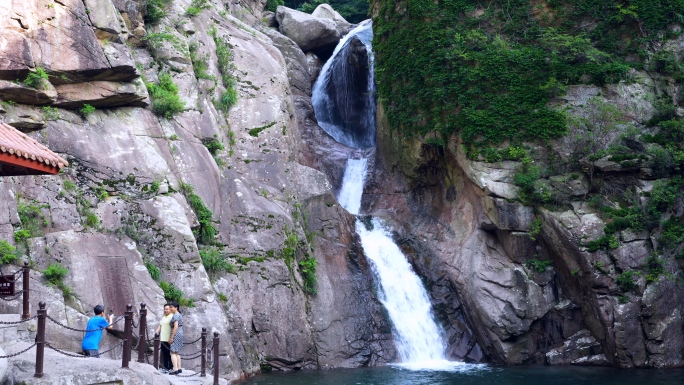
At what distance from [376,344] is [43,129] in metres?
12.4

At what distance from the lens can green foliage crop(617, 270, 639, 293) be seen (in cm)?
2175

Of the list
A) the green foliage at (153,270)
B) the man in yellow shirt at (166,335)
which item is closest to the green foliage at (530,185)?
the green foliage at (153,270)

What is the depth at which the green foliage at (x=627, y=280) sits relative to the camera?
21.8 m

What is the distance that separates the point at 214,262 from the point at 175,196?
2.31 m

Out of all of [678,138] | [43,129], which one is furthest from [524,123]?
[43,129]

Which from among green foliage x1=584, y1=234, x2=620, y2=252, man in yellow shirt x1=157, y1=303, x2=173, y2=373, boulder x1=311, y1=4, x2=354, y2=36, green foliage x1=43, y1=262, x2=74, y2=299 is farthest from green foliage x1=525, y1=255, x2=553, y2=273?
boulder x1=311, y1=4, x2=354, y2=36

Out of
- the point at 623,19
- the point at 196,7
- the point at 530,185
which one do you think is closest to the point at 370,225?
the point at 530,185

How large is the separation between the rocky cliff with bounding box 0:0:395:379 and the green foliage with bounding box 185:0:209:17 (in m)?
0.26

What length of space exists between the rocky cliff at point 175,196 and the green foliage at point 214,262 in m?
0.05

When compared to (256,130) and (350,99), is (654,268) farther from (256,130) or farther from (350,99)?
(350,99)

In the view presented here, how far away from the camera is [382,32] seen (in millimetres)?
29734

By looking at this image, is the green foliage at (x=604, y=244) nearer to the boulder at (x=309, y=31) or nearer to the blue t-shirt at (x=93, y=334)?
the blue t-shirt at (x=93, y=334)

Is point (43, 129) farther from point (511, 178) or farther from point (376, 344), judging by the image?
point (511, 178)

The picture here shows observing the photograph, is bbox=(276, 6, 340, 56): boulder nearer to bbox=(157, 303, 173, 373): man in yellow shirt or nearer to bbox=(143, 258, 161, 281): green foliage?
bbox=(143, 258, 161, 281): green foliage
